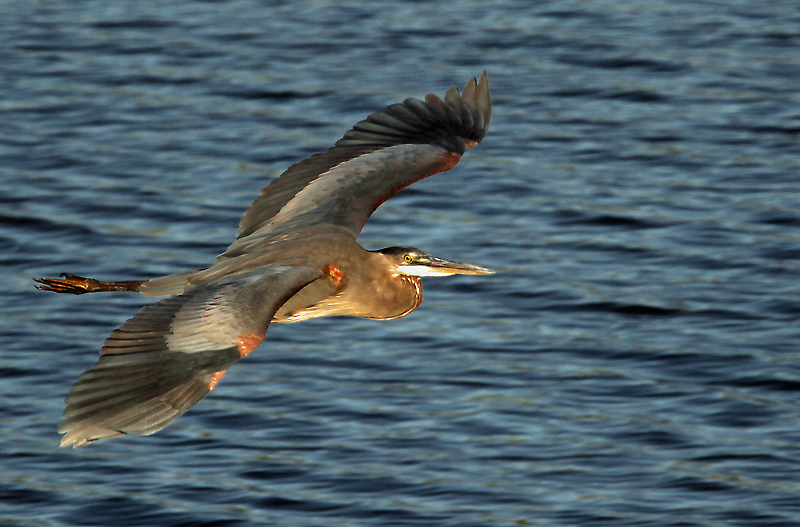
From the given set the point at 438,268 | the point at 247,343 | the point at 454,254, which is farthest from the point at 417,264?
the point at 454,254

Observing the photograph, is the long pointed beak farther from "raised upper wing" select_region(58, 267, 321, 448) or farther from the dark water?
"raised upper wing" select_region(58, 267, 321, 448)

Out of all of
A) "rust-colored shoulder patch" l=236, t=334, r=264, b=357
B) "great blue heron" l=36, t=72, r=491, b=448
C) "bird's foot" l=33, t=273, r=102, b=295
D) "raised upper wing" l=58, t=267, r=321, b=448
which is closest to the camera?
"raised upper wing" l=58, t=267, r=321, b=448

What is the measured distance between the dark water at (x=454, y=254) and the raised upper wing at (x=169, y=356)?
217 centimetres

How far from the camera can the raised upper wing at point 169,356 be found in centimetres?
698

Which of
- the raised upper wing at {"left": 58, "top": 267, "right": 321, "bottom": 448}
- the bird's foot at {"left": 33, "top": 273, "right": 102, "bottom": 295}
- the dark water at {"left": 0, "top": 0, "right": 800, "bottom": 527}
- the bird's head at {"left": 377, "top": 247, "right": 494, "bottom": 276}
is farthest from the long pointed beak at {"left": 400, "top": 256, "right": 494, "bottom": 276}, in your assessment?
the bird's foot at {"left": 33, "top": 273, "right": 102, "bottom": 295}

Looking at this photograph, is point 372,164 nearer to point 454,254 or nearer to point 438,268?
point 438,268

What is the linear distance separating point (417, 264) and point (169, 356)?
263cm

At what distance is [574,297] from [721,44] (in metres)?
7.53

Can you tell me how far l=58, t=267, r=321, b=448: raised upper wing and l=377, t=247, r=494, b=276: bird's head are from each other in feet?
4.94

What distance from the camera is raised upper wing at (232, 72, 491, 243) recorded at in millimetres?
9781

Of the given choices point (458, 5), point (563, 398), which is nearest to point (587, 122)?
point (458, 5)

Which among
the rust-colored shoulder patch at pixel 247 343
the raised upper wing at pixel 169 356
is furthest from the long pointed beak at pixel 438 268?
the rust-colored shoulder patch at pixel 247 343

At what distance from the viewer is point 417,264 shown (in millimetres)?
9758

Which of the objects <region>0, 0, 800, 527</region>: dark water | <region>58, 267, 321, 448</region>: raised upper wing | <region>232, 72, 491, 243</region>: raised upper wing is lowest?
<region>0, 0, 800, 527</region>: dark water
